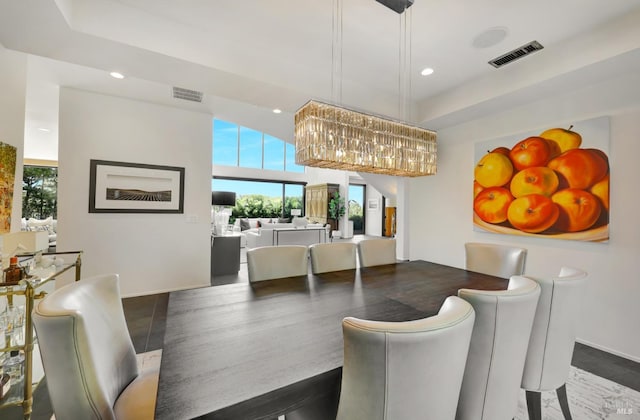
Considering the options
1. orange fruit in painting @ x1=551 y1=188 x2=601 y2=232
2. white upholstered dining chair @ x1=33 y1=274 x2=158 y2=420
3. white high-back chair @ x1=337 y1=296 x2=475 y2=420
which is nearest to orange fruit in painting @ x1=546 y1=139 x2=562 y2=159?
orange fruit in painting @ x1=551 y1=188 x2=601 y2=232

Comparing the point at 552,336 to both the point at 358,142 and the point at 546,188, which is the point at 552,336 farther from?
the point at 546,188

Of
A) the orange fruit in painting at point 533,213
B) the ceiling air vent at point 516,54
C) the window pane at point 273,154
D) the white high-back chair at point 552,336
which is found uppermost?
the window pane at point 273,154

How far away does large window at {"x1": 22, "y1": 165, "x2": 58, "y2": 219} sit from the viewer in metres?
7.21

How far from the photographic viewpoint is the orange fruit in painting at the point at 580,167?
2.38 meters

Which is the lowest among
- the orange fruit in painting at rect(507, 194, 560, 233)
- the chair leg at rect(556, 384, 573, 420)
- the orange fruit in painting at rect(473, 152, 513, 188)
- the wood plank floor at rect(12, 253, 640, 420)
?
the wood plank floor at rect(12, 253, 640, 420)

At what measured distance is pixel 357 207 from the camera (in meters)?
12.1

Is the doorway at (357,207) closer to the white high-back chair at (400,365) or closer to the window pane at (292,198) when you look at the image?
the window pane at (292,198)

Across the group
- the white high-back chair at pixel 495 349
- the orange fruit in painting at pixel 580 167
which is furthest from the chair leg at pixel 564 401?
the orange fruit in painting at pixel 580 167

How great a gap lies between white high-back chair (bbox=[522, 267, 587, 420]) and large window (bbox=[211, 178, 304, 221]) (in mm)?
9343

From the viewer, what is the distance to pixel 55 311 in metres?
0.82

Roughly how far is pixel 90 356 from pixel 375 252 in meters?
2.21

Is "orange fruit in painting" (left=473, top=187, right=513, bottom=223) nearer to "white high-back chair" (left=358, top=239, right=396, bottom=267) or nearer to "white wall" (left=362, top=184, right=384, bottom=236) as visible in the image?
"white high-back chair" (left=358, top=239, right=396, bottom=267)

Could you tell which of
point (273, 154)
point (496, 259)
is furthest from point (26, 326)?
point (273, 154)

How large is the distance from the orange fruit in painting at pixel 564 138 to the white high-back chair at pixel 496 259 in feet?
3.79
